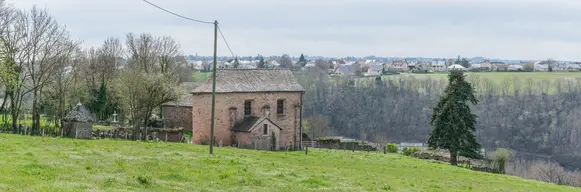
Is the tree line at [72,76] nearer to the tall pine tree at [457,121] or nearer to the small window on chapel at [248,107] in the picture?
the small window on chapel at [248,107]

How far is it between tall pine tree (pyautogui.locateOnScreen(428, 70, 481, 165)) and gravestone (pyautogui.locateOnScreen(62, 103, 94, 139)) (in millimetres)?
28429

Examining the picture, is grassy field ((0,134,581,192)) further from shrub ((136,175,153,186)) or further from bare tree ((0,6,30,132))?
bare tree ((0,6,30,132))

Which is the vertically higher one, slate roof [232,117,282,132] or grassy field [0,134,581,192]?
slate roof [232,117,282,132]

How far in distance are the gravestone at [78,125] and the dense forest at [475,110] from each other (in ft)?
268

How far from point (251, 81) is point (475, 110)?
3792 inches

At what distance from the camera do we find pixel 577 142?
4621 inches

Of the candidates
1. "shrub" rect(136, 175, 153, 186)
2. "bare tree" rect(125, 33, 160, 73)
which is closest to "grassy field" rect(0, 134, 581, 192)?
"shrub" rect(136, 175, 153, 186)

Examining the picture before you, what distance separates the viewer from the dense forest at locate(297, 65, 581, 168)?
123 metres

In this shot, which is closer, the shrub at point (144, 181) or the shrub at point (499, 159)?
the shrub at point (144, 181)

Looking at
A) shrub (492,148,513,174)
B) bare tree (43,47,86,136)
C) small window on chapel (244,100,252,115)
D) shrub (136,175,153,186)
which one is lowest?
shrub (492,148,513,174)

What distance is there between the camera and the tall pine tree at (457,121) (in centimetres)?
5238

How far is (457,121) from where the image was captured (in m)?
52.5

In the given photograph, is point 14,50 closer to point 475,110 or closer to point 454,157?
point 454,157

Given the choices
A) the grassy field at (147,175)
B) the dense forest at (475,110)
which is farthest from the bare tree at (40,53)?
the dense forest at (475,110)
